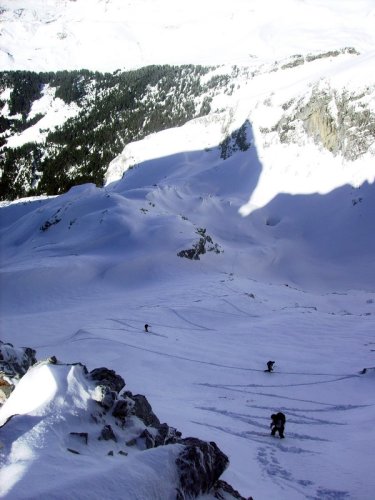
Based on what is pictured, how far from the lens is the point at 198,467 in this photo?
6.83 meters

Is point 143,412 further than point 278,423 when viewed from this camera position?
No

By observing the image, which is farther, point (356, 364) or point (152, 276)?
point (152, 276)

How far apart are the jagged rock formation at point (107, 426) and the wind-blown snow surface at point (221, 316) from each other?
1.00 feet

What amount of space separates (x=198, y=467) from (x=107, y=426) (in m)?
1.97

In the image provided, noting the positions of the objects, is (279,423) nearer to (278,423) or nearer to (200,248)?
(278,423)

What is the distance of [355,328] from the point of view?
79.5 ft

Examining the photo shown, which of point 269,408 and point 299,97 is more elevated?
point 299,97

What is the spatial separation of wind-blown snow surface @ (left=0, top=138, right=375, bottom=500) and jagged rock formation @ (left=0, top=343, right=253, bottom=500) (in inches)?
11.9

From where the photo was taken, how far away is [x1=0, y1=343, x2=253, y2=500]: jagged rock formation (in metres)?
6.81

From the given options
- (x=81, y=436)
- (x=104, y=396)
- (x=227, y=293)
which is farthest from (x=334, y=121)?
(x=81, y=436)

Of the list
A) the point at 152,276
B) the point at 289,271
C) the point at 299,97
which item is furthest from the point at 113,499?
the point at 299,97

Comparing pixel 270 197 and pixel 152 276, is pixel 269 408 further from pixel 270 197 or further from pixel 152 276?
pixel 270 197

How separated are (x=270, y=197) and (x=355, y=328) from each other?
37.5m

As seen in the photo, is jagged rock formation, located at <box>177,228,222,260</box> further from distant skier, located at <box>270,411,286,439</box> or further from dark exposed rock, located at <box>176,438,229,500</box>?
dark exposed rock, located at <box>176,438,229,500</box>
